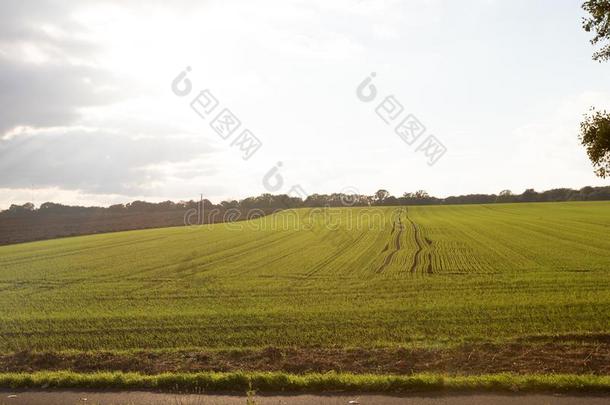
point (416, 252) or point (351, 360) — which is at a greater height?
point (416, 252)

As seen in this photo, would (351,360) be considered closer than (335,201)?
Yes

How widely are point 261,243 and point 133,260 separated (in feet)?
44.5

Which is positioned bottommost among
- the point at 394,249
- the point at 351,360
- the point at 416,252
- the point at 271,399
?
the point at 351,360

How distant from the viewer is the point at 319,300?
22.7m

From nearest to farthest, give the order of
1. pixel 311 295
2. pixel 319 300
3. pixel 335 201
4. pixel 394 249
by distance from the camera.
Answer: pixel 319 300, pixel 311 295, pixel 394 249, pixel 335 201

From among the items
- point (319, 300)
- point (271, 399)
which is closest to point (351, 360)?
point (271, 399)

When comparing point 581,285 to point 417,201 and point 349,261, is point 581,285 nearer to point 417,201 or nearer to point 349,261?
point 349,261

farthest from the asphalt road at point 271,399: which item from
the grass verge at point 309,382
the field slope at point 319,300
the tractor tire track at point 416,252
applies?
the tractor tire track at point 416,252

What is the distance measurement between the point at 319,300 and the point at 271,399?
1228 centimetres

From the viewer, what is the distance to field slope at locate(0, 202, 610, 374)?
1638cm

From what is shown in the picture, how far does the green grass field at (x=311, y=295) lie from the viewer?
17391 mm

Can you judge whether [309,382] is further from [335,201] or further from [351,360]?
[335,201]

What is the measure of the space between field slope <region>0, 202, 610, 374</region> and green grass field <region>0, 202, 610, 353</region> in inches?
3.4

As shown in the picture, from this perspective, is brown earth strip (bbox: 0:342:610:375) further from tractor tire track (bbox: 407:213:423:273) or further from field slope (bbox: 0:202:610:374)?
tractor tire track (bbox: 407:213:423:273)
